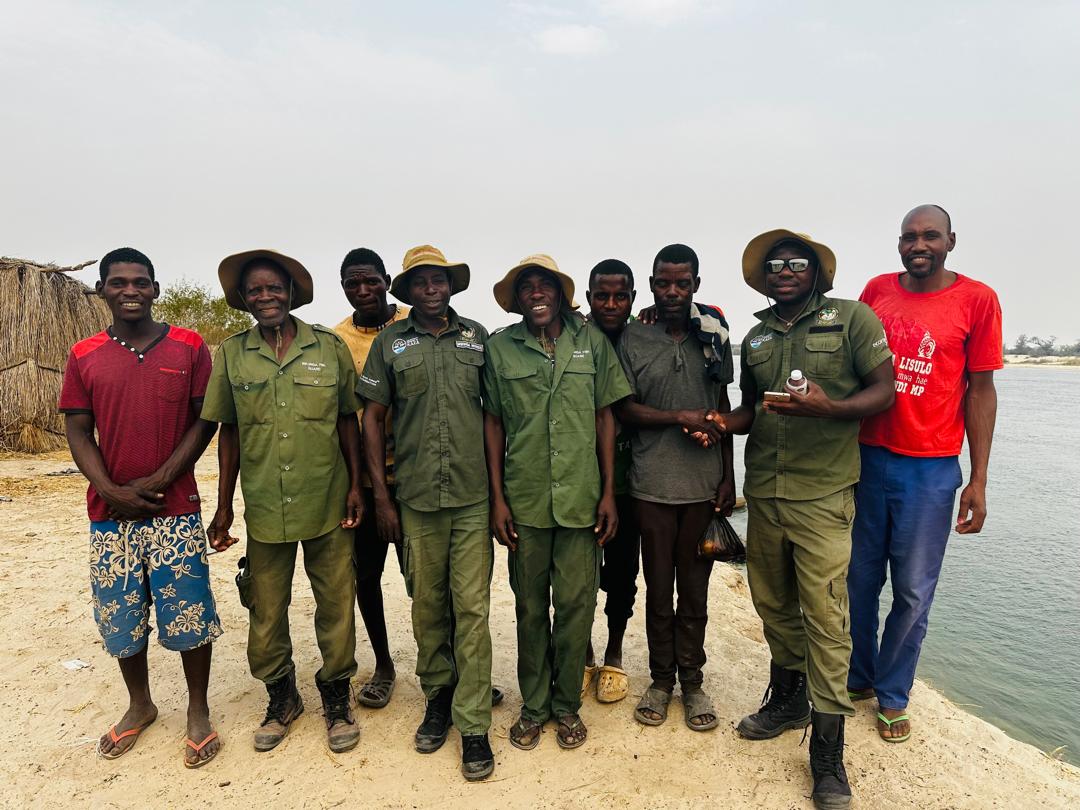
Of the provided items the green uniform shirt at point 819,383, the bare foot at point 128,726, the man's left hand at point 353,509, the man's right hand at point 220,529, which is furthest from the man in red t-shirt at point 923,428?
the bare foot at point 128,726

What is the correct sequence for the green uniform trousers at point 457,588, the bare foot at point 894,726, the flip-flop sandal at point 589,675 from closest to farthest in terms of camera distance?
the green uniform trousers at point 457,588, the bare foot at point 894,726, the flip-flop sandal at point 589,675

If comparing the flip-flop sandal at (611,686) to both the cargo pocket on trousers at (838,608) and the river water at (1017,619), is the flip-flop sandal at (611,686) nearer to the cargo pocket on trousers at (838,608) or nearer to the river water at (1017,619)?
the cargo pocket on trousers at (838,608)

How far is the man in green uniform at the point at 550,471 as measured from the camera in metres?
3.26

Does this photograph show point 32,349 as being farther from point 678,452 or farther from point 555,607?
point 678,452

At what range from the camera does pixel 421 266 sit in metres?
3.31

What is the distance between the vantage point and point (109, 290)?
3.16m

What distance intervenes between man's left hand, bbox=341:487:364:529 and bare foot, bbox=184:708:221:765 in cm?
131

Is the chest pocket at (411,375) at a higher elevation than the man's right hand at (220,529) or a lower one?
higher

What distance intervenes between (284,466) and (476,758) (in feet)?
5.92

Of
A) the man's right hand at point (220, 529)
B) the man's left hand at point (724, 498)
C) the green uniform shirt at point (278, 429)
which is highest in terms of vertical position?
the green uniform shirt at point (278, 429)

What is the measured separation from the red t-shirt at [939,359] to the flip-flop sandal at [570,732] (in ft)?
7.73

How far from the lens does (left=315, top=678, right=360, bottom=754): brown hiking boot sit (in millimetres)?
3410

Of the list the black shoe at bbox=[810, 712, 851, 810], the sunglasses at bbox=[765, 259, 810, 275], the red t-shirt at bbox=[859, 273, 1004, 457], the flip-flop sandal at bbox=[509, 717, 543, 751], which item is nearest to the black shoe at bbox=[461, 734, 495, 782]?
the flip-flop sandal at bbox=[509, 717, 543, 751]

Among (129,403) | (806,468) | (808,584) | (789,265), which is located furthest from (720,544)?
(129,403)
